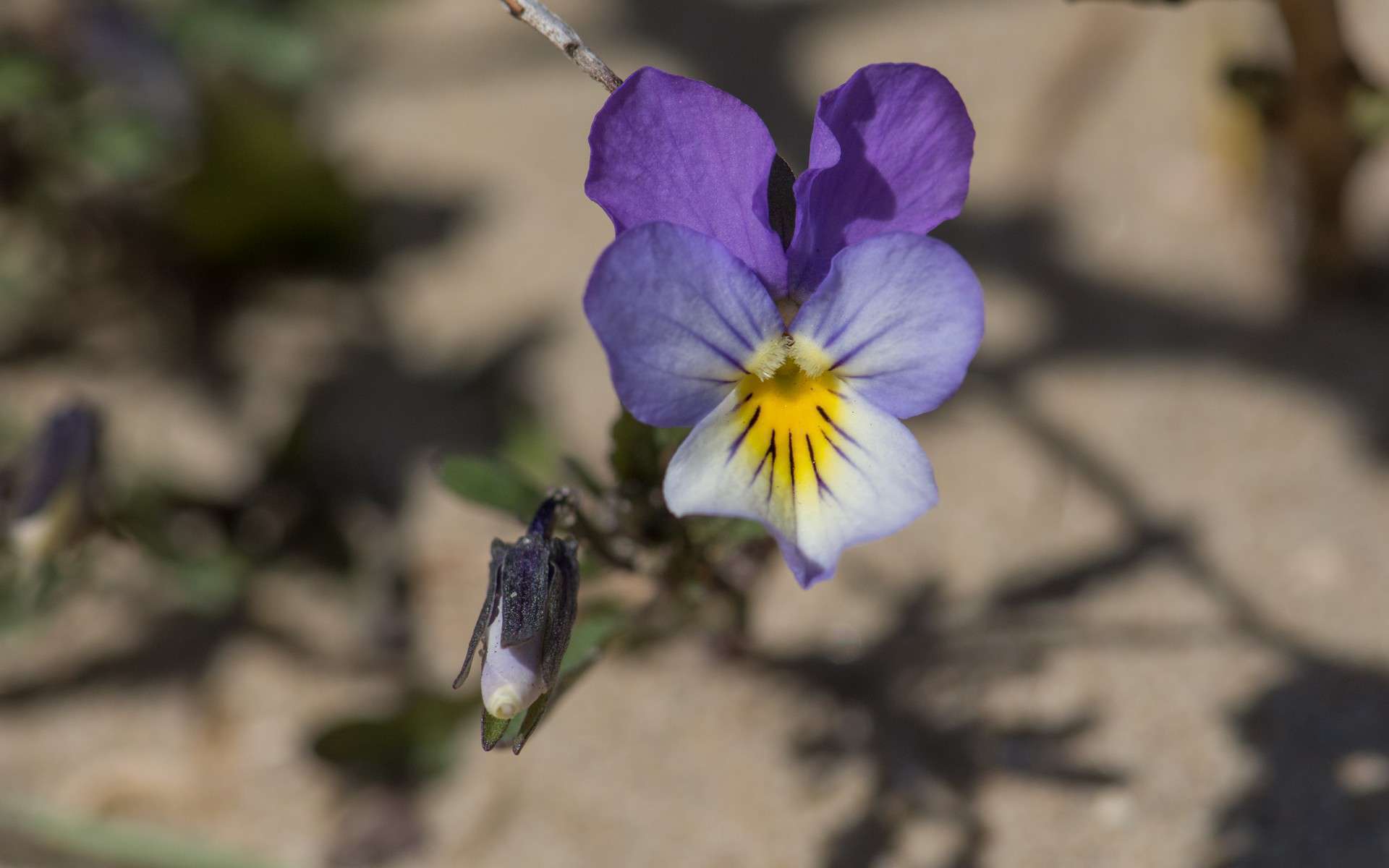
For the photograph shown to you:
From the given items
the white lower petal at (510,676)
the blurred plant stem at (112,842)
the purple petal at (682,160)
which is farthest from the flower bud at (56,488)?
the purple petal at (682,160)

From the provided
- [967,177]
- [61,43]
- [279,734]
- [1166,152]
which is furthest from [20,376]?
[1166,152]

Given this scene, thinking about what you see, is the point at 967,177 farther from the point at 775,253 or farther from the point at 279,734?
the point at 279,734

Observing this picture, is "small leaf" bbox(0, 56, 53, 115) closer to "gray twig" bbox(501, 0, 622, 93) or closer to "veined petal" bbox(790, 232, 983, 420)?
"gray twig" bbox(501, 0, 622, 93)

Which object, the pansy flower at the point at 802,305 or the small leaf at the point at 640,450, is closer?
the pansy flower at the point at 802,305

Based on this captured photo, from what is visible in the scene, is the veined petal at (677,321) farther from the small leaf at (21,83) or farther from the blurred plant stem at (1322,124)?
the small leaf at (21,83)

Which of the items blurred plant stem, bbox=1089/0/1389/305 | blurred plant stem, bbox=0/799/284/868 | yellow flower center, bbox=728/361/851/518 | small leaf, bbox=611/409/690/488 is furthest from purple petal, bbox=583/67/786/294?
blurred plant stem, bbox=0/799/284/868

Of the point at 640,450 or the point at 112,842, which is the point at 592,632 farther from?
the point at 112,842
